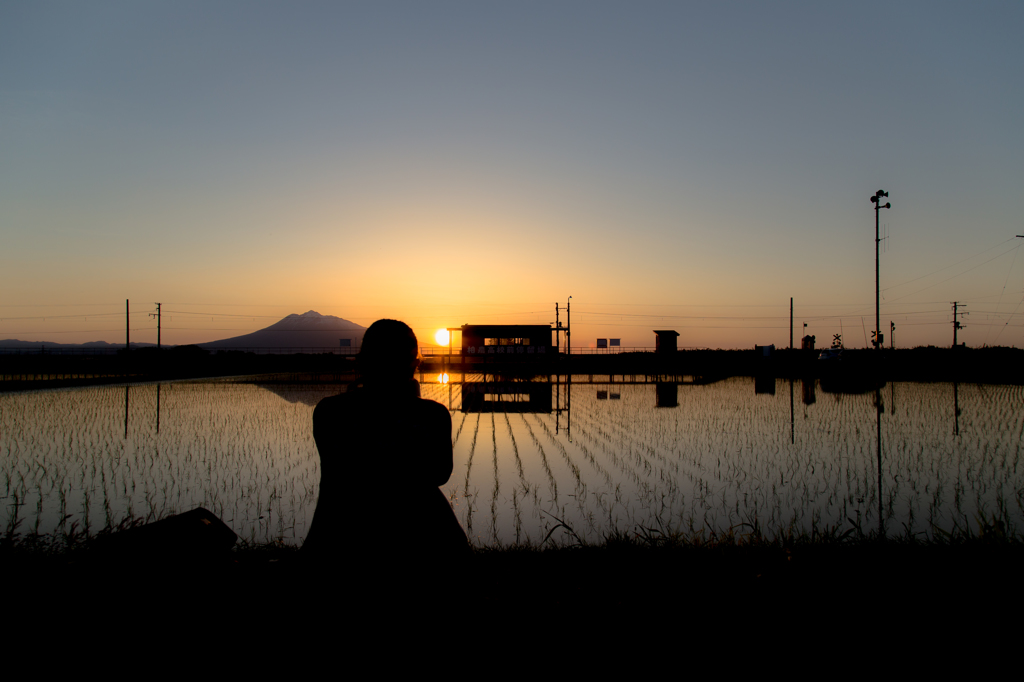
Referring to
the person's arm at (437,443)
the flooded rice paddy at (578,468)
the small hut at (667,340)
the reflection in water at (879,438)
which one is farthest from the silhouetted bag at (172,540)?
the small hut at (667,340)

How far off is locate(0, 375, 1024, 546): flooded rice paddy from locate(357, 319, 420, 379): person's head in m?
0.40

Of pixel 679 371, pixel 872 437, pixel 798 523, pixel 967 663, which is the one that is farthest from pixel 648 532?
pixel 679 371

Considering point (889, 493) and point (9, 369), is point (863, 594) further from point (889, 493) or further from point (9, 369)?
point (9, 369)

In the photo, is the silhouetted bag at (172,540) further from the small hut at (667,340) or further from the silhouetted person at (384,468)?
the small hut at (667,340)

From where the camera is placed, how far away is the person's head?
7.16 ft

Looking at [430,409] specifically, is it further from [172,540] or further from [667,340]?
[667,340]

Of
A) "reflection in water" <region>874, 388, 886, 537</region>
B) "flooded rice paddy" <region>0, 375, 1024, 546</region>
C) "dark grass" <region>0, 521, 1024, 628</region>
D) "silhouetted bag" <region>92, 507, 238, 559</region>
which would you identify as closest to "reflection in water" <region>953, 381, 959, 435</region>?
"flooded rice paddy" <region>0, 375, 1024, 546</region>

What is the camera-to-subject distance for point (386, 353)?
2197 millimetres

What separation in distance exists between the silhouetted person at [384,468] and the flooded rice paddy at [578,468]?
0.06 meters

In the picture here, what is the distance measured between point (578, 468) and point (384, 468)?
787cm

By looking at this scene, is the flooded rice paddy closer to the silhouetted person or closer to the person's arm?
the silhouetted person

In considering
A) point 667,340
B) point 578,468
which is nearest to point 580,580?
point 578,468

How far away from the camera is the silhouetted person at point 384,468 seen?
7.25ft

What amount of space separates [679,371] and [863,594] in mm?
42472
